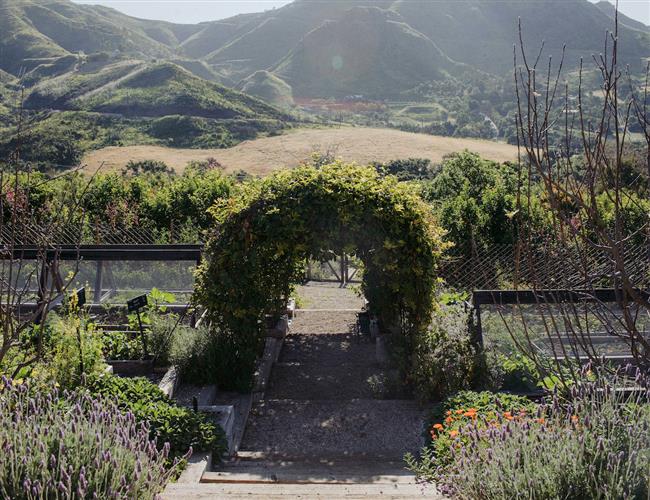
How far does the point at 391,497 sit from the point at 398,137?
5660 centimetres

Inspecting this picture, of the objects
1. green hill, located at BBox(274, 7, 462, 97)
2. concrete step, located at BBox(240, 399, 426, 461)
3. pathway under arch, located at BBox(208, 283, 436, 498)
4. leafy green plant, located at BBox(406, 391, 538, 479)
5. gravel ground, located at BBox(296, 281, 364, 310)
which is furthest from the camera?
green hill, located at BBox(274, 7, 462, 97)

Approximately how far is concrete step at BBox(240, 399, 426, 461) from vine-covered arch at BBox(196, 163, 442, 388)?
0.63 meters

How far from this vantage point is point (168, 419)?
4.99 meters

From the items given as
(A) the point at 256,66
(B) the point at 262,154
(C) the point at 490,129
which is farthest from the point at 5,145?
(A) the point at 256,66

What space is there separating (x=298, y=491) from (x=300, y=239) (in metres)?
3.45

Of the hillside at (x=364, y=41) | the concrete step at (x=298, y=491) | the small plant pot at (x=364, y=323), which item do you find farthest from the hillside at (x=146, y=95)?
the concrete step at (x=298, y=491)

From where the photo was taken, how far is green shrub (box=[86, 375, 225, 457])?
4.91 metres

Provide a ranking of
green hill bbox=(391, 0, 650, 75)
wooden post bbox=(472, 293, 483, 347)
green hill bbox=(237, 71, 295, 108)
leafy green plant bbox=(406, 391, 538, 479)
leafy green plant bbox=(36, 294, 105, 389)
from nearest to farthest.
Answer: leafy green plant bbox=(406, 391, 538, 479), leafy green plant bbox=(36, 294, 105, 389), wooden post bbox=(472, 293, 483, 347), green hill bbox=(237, 71, 295, 108), green hill bbox=(391, 0, 650, 75)

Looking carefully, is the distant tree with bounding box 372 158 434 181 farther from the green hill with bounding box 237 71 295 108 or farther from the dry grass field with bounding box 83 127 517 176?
the green hill with bounding box 237 71 295 108

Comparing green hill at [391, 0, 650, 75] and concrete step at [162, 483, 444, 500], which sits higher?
green hill at [391, 0, 650, 75]

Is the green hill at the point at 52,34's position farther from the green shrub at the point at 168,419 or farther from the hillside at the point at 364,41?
the green shrub at the point at 168,419

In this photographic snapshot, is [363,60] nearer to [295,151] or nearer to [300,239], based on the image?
[295,151]

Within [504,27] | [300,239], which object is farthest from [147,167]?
[504,27]

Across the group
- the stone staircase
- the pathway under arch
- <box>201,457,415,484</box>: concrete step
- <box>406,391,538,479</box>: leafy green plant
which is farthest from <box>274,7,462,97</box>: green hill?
<box>201,457,415,484</box>: concrete step
